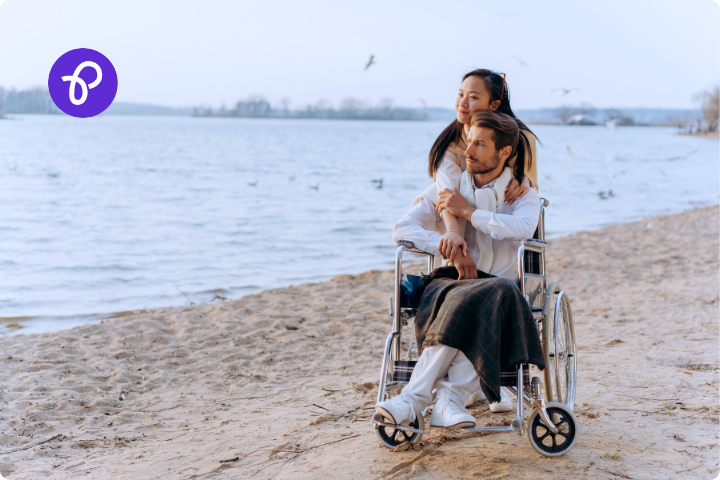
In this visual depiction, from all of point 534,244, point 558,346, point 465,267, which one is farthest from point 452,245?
point 558,346

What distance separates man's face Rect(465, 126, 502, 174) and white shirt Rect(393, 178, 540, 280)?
0.09 metres

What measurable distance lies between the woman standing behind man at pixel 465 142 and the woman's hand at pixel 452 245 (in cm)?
5

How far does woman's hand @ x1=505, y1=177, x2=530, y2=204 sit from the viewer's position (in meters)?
2.77

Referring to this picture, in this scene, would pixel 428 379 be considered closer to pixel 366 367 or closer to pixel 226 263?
pixel 366 367

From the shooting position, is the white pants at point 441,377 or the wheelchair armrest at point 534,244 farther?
the wheelchair armrest at point 534,244

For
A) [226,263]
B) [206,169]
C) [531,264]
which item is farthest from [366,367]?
[206,169]

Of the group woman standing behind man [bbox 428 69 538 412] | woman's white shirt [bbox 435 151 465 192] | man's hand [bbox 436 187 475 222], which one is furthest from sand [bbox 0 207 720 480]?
woman's white shirt [bbox 435 151 465 192]

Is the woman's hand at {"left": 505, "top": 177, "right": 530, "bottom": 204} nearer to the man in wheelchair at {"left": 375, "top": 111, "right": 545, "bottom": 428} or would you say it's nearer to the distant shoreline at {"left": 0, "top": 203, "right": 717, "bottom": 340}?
the man in wheelchair at {"left": 375, "top": 111, "right": 545, "bottom": 428}

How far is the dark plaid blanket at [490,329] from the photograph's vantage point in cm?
235

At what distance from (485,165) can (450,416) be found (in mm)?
1086

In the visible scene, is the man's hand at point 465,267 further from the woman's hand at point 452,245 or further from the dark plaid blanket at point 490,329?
the dark plaid blanket at point 490,329

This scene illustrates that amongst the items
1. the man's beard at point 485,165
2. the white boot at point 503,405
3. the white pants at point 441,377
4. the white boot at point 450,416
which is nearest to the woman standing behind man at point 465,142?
the man's beard at point 485,165

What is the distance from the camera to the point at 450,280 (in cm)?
263

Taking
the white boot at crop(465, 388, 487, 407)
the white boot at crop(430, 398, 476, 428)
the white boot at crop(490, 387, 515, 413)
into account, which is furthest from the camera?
the white boot at crop(465, 388, 487, 407)
